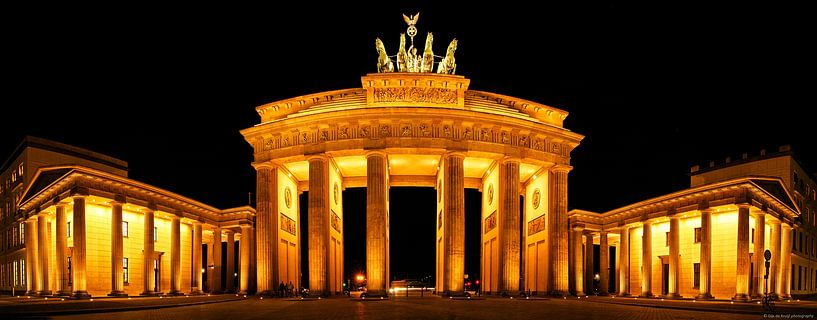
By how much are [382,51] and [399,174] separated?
509 inches

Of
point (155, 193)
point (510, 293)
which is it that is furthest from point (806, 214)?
point (155, 193)

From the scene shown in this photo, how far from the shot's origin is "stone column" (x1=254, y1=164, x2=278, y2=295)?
152ft

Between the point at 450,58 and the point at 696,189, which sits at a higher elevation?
the point at 450,58

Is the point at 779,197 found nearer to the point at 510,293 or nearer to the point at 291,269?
the point at 510,293

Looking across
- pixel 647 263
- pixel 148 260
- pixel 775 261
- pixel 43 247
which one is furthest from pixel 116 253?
pixel 775 261

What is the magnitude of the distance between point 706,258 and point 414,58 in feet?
77.5

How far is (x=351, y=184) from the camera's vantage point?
57.4 m

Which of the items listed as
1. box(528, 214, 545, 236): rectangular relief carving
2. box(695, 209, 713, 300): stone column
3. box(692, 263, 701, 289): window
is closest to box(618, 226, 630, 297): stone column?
box(692, 263, 701, 289): window

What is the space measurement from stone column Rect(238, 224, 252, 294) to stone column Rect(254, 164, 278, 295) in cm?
305

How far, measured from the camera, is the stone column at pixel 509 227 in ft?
147

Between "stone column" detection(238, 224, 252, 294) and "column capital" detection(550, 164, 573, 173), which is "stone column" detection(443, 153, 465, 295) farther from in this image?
"stone column" detection(238, 224, 252, 294)

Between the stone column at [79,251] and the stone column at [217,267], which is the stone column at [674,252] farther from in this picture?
the stone column at [79,251]

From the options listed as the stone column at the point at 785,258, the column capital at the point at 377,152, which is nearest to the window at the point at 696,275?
the stone column at the point at 785,258

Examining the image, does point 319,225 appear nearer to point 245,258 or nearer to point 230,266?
point 245,258
